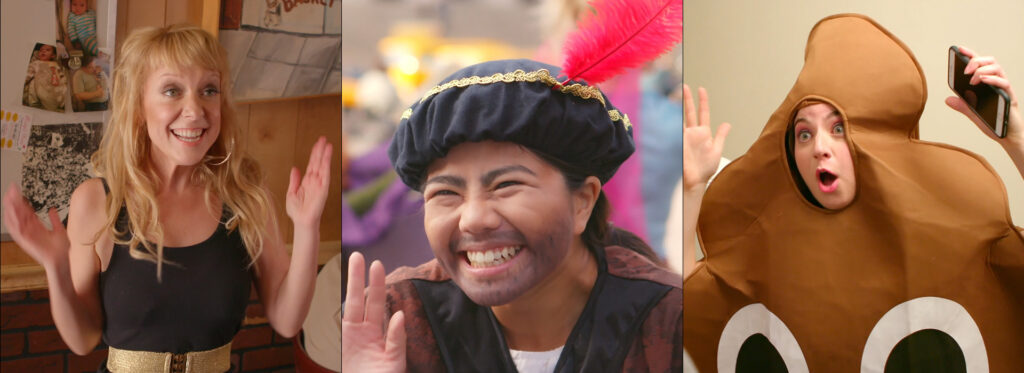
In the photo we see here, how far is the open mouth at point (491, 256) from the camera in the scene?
1532 millimetres

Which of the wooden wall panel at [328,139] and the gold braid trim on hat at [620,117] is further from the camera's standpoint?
the wooden wall panel at [328,139]

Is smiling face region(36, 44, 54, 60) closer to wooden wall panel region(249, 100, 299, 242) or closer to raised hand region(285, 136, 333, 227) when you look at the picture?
wooden wall panel region(249, 100, 299, 242)

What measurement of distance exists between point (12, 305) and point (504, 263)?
3.34 ft

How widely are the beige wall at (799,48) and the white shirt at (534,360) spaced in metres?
0.98

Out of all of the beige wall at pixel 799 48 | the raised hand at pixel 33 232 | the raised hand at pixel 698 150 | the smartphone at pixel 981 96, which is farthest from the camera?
the beige wall at pixel 799 48

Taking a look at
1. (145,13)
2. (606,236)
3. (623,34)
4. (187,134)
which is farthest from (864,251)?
(145,13)

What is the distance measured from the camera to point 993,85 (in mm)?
1824

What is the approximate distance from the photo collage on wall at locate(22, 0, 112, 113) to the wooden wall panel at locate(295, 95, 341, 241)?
40 centimetres

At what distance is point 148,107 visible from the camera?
60.7 inches

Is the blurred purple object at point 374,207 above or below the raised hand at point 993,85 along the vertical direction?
below

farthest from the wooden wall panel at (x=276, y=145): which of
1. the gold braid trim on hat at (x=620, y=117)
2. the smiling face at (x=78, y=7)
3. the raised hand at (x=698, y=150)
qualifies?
the raised hand at (x=698, y=150)

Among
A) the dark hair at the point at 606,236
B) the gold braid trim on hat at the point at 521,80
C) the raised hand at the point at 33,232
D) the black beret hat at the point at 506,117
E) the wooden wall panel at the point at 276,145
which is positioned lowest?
the raised hand at the point at 33,232

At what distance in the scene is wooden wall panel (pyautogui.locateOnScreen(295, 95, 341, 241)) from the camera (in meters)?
1.67

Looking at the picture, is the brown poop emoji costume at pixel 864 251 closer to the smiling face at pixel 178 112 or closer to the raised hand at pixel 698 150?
the raised hand at pixel 698 150
